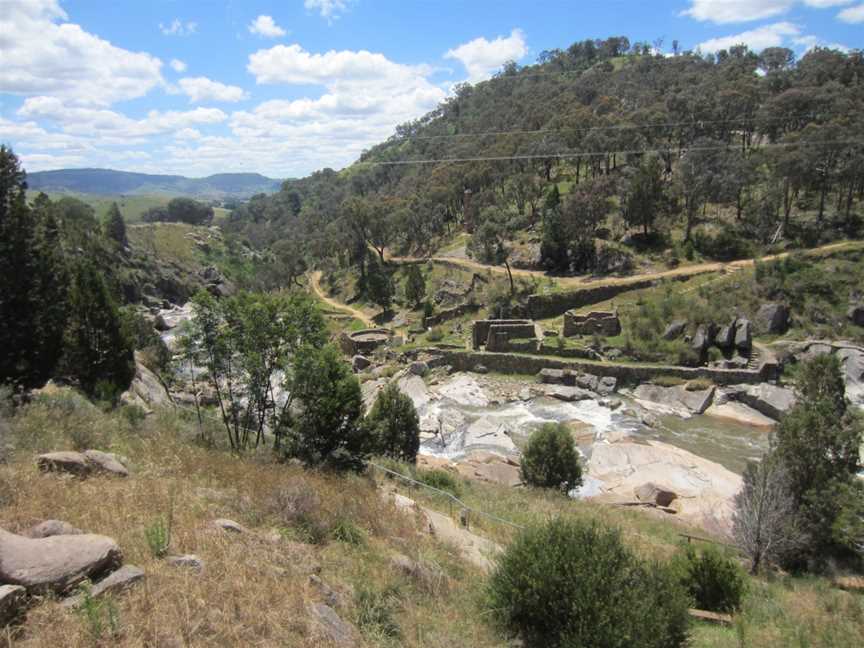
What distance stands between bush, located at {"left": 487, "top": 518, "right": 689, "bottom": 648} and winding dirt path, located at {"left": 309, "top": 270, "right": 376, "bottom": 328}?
45.4 meters

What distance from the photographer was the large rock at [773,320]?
35344 mm

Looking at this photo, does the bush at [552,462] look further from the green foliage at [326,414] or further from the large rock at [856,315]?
the large rock at [856,315]

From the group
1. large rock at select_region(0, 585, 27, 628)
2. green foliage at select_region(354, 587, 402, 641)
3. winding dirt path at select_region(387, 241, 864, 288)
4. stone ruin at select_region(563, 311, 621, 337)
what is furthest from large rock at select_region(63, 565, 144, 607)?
winding dirt path at select_region(387, 241, 864, 288)

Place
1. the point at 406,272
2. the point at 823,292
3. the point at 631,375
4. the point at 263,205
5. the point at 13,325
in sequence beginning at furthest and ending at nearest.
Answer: the point at 263,205, the point at 406,272, the point at 823,292, the point at 631,375, the point at 13,325

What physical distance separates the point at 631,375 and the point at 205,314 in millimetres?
25978

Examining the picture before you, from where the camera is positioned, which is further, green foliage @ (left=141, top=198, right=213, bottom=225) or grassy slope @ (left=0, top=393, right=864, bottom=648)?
green foliage @ (left=141, top=198, right=213, bottom=225)

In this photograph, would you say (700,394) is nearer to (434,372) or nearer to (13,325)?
(434,372)

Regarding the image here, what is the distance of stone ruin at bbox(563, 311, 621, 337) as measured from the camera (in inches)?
1505

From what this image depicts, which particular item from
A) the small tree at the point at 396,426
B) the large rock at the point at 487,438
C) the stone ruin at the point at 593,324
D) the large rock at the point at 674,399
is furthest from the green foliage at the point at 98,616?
the stone ruin at the point at 593,324

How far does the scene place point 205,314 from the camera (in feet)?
53.1

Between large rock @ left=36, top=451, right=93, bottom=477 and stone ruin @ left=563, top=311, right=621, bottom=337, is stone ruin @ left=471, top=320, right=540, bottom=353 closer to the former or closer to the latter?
stone ruin @ left=563, top=311, right=621, bottom=337

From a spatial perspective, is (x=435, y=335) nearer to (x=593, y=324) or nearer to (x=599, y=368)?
(x=593, y=324)

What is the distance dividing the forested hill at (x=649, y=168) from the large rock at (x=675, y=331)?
44.7 ft

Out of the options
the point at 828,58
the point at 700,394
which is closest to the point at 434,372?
the point at 700,394
